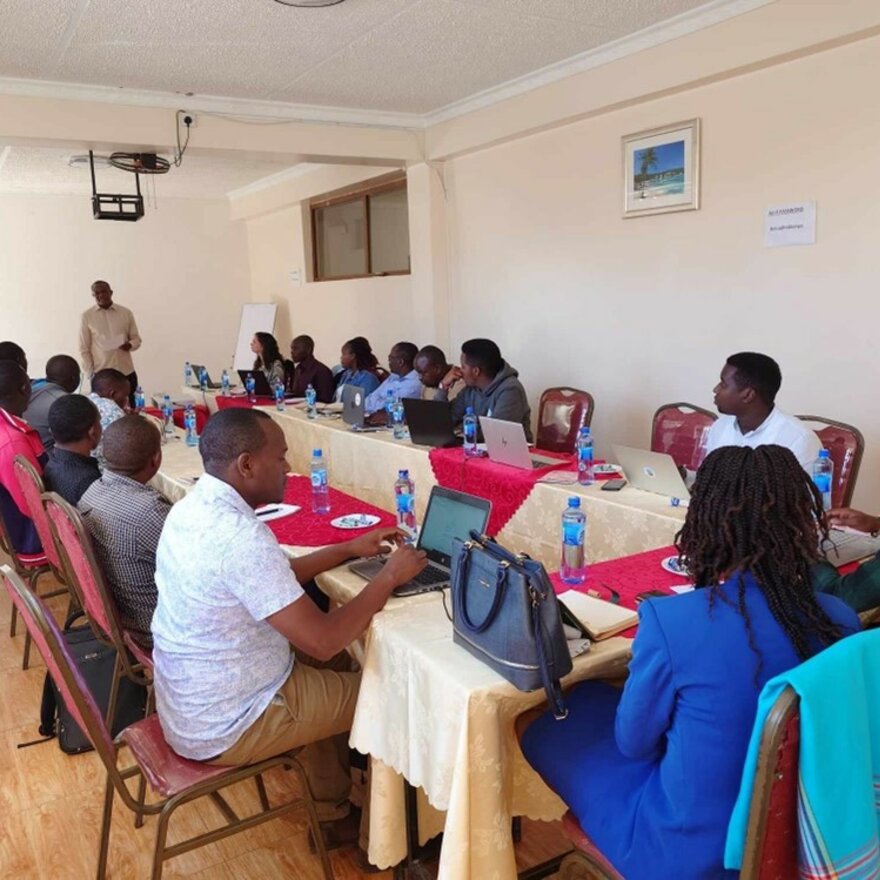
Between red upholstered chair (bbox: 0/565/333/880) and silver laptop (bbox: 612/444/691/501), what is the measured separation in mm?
1509

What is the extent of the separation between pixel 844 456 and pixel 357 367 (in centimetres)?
369

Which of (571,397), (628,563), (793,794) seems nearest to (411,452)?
(571,397)

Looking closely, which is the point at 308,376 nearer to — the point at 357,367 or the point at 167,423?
the point at 357,367

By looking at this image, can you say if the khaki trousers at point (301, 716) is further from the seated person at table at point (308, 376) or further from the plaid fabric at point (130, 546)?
the seated person at table at point (308, 376)

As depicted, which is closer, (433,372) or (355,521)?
(355,521)

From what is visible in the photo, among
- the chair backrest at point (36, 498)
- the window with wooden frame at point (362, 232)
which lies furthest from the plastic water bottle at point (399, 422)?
the window with wooden frame at point (362, 232)

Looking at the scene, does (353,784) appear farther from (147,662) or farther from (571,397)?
(571,397)

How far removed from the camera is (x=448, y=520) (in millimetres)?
2098

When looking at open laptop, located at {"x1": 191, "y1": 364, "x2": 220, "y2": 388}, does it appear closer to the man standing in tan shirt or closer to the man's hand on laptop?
the man standing in tan shirt

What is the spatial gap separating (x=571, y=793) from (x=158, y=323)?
8.85 metres

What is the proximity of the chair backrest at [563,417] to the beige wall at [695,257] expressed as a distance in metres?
0.71

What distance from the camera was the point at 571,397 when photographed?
424 cm

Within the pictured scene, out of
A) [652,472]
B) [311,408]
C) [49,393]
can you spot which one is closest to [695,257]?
[652,472]

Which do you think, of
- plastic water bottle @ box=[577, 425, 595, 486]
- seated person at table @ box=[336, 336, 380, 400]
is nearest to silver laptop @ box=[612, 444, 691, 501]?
plastic water bottle @ box=[577, 425, 595, 486]
